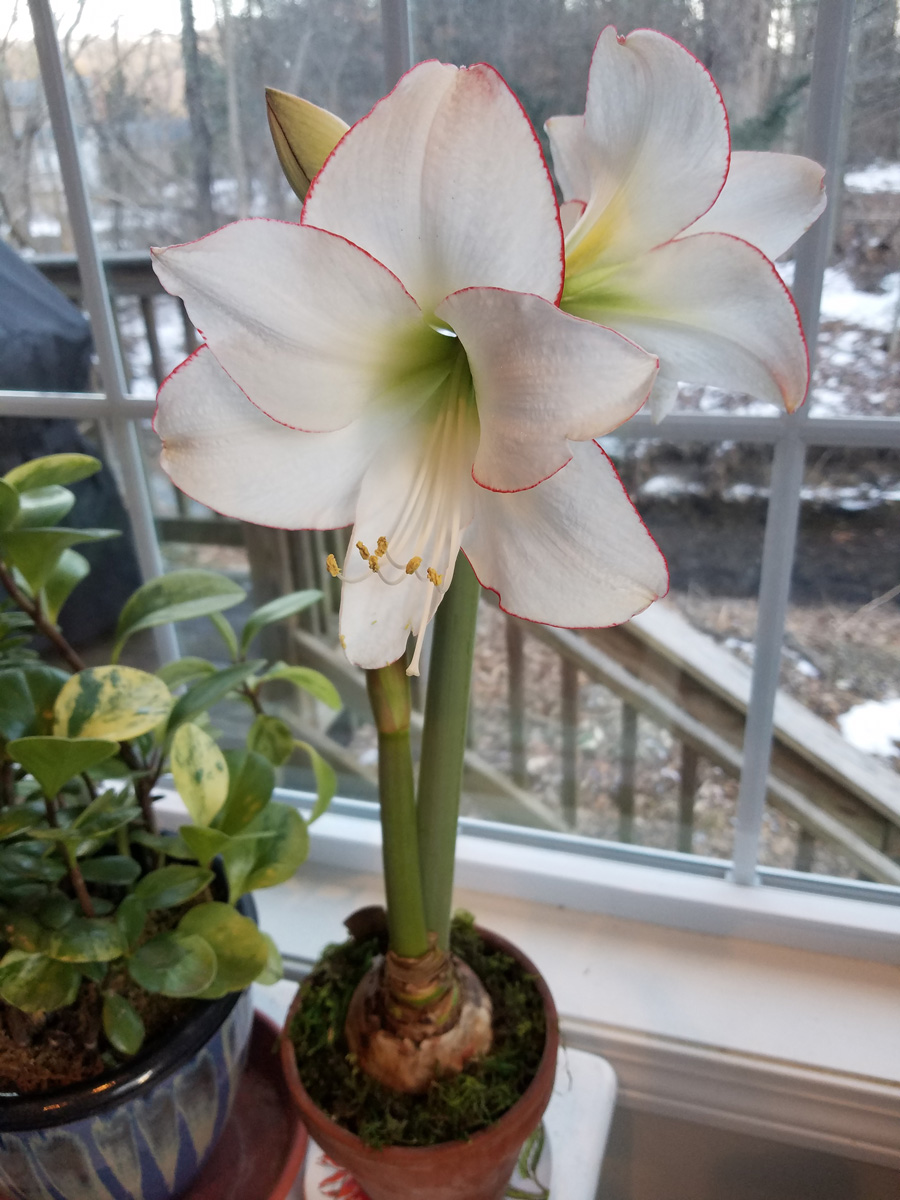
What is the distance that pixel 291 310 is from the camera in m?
0.35

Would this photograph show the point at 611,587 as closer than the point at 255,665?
Yes

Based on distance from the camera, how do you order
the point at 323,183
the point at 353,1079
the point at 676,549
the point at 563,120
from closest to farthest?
the point at 323,183, the point at 563,120, the point at 353,1079, the point at 676,549

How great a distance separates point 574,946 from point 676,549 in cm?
43

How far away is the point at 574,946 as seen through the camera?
2.97 ft

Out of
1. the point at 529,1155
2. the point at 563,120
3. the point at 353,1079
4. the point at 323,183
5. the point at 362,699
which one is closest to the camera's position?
the point at 323,183

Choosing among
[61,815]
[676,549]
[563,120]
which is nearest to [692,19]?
[563,120]

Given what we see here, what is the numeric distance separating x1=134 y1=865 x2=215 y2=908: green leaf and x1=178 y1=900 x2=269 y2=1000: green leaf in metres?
0.02

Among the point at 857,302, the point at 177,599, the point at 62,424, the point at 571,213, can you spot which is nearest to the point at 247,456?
the point at 571,213

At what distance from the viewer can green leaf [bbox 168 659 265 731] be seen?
671 millimetres

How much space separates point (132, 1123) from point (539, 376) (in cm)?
57

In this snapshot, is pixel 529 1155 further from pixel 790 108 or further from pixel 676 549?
pixel 790 108

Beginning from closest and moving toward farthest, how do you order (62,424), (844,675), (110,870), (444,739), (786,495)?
(444,739) < (110,870) < (786,495) < (844,675) < (62,424)

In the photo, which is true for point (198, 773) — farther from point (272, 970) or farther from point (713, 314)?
point (713, 314)

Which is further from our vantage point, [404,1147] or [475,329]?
[404,1147]
